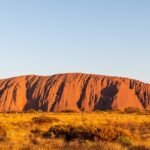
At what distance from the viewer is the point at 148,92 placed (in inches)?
4102

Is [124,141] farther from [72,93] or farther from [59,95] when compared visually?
[59,95]

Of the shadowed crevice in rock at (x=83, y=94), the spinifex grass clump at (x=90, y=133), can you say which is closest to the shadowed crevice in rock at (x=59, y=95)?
the shadowed crevice in rock at (x=83, y=94)

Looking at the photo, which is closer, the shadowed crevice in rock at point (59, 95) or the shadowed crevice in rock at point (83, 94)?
the shadowed crevice in rock at point (59, 95)

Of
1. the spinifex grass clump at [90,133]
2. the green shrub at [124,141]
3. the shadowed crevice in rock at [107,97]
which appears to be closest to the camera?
the green shrub at [124,141]

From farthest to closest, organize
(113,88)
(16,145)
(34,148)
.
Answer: (113,88), (16,145), (34,148)

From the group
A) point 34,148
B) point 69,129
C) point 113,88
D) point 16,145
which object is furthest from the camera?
point 113,88

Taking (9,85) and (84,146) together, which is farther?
(9,85)

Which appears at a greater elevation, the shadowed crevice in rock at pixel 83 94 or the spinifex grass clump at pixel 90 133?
the shadowed crevice in rock at pixel 83 94

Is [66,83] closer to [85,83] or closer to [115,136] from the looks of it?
[85,83]

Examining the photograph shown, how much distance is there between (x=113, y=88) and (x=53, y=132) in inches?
3249

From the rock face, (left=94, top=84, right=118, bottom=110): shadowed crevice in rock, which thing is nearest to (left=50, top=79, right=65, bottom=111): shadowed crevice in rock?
the rock face

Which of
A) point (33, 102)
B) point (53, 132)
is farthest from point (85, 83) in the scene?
point (53, 132)

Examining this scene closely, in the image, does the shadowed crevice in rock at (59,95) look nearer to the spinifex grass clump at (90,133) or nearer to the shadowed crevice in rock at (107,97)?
the shadowed crevice in rock at (107,97)

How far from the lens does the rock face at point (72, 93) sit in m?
96.6
